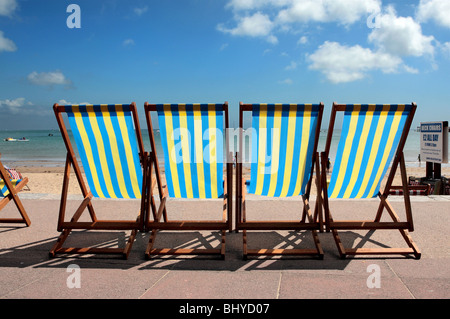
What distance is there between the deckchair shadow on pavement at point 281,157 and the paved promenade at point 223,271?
0.81ft

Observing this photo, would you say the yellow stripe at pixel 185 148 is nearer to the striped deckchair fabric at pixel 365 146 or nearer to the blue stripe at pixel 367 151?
the striped deckchair fabric at pixel 365 146

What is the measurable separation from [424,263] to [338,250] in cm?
63

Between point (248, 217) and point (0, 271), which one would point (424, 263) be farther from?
point (0, 271)

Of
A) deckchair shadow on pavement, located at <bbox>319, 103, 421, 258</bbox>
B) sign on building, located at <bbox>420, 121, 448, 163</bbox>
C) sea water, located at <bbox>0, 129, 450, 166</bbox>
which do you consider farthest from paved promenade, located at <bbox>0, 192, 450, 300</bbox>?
sign on building, located at <bbox>420, 121, 448, 163</bbox>

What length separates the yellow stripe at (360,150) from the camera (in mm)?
2899

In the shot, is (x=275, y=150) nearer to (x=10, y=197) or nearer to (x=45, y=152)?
(x=10, y=197)

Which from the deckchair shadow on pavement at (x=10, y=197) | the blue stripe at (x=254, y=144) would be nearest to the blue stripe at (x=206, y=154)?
the blue stripe at (x=254, y=144)

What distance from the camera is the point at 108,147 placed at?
3076 mm

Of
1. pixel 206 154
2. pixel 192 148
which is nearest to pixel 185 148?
Result: pixel 192 148

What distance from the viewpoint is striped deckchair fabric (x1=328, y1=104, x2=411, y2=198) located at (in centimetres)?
291

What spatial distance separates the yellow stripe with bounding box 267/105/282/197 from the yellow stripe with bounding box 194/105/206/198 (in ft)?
2.02

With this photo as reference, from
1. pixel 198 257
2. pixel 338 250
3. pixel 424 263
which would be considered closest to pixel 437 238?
pixel 424 263

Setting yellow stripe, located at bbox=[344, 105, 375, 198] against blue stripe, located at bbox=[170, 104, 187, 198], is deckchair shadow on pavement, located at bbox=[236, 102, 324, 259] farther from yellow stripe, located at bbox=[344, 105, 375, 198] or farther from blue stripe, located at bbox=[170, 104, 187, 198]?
blue stripe, located at bbox=[170, 104, 187, 198]

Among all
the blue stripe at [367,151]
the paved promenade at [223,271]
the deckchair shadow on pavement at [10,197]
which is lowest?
the paved promenade at [223,271]
